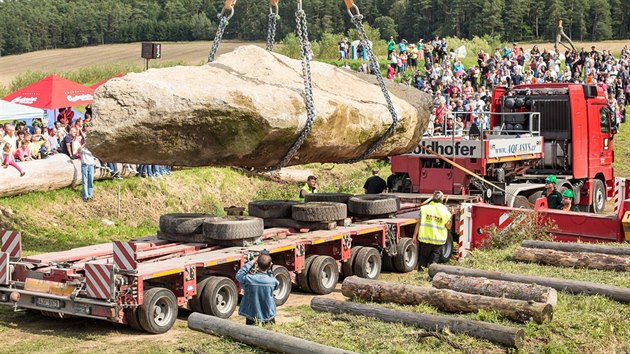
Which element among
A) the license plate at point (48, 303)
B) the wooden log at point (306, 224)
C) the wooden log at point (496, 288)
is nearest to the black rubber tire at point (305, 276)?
the wooden log at point (306, 224)

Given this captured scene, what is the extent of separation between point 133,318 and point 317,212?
435cm

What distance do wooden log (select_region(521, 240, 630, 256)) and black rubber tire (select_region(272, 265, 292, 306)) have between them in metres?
4.33

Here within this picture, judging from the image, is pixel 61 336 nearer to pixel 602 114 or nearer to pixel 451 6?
pixel 602 114

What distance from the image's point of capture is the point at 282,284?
48.5ft

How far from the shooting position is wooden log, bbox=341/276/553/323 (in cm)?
1160

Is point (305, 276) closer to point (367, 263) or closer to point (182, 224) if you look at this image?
point (367, 263)

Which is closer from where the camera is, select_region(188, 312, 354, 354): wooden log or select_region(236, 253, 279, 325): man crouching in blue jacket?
select_region(188, 312, 354, 354): wooden log

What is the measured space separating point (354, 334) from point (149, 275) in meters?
2.93

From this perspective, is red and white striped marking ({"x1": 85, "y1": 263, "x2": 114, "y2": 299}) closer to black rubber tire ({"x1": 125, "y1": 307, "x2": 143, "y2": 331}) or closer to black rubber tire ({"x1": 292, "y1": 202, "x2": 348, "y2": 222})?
black rubber tire ({"x1": 125, "y1": 307, "x2": 143, "y2": 331})

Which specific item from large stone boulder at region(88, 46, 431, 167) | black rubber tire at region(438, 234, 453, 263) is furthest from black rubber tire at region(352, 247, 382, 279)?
large stone boulder at region(88, 46, 431, 167)

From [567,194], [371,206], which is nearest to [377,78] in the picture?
[371,206]

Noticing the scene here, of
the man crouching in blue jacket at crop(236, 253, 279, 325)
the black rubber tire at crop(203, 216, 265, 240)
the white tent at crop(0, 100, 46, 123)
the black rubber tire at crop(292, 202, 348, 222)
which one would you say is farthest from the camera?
the white tent at crop(0, 100, 46, 123)

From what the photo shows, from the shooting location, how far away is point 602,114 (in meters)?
23.0

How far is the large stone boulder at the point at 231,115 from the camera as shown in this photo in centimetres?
1229
